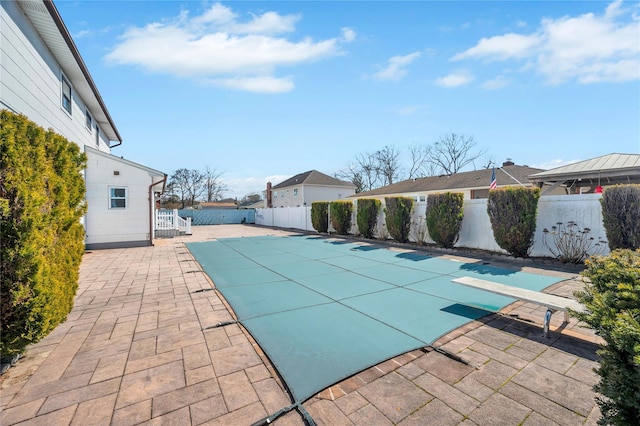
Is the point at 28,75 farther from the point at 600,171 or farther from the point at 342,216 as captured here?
the point at 600,171

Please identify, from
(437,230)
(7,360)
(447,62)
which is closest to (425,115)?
(447,62)

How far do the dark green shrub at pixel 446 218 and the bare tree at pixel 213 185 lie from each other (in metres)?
45.0

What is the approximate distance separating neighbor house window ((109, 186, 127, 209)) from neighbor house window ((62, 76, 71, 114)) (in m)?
3.45

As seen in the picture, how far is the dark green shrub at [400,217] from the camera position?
11.2 m

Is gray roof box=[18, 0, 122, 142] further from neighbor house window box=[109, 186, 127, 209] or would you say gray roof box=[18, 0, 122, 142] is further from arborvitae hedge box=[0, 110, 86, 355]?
arborvitae hedge box=[0, 110, 86, 355]

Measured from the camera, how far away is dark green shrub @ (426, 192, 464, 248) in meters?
9.51

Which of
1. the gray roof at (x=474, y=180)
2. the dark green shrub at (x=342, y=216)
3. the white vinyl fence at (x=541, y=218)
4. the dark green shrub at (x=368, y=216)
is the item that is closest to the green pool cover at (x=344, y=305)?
the white vinyl fence at (x=541, y=218)

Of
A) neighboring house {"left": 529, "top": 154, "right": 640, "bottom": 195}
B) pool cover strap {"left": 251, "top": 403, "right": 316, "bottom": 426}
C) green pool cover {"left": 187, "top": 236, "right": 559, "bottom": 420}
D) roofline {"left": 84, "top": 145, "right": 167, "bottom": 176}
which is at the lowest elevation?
green pool cover {"left": 187, "top": 236, "right": 559, "bottom": 420}

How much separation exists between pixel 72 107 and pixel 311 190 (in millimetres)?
21661

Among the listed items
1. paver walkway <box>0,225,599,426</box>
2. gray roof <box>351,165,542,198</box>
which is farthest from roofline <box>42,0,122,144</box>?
gray roof <box>351,165,542,198</box>

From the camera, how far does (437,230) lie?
984 cm

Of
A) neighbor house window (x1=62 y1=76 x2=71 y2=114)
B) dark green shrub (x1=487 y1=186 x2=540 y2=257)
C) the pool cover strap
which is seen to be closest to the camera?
the pool cover strap

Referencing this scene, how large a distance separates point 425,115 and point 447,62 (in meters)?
8.48

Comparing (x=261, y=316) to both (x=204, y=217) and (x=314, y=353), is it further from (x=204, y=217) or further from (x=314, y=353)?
(x=204, y=217)
